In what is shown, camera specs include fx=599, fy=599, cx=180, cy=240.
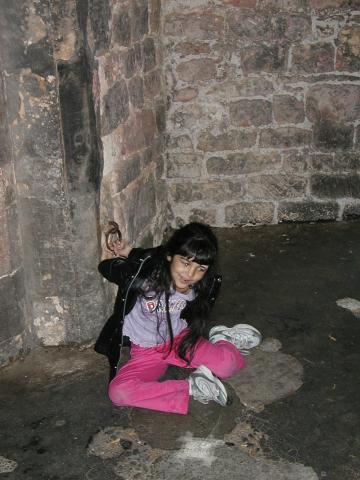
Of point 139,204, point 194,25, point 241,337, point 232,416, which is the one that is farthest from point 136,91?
point 232,416

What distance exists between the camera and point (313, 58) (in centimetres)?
524

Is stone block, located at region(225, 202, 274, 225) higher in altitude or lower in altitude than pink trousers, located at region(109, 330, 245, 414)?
higher

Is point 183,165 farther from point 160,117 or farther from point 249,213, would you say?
point 249,213

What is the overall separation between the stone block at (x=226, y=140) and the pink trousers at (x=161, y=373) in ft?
7.63

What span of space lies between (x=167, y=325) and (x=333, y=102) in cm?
293

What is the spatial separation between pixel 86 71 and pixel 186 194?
2474 mm

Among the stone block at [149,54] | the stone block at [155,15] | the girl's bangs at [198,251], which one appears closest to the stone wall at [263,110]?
the stone block at [155,15]

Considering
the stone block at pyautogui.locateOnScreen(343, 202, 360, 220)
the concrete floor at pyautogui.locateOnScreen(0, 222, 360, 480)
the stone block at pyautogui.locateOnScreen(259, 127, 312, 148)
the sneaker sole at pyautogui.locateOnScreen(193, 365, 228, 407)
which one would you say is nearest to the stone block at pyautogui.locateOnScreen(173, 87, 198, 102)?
the stone block at pyautogui.locateOnScreen(259, 127, 312, 148)

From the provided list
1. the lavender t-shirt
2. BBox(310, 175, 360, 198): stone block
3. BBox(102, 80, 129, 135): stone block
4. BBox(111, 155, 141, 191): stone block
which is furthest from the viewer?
BBox(310, 175, 360, 198): stone block

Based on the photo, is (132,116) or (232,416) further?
(132,116)

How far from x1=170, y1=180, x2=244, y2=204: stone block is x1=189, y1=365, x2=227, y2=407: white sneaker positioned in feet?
8.45

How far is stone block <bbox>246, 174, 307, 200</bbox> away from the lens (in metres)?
5.58

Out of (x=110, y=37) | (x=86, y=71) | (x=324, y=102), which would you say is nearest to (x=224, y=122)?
(x=324, y=102)

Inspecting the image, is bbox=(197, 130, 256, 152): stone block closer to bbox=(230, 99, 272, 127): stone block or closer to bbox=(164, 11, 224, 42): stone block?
bbox=(230, 99, 272, 127): stone block
